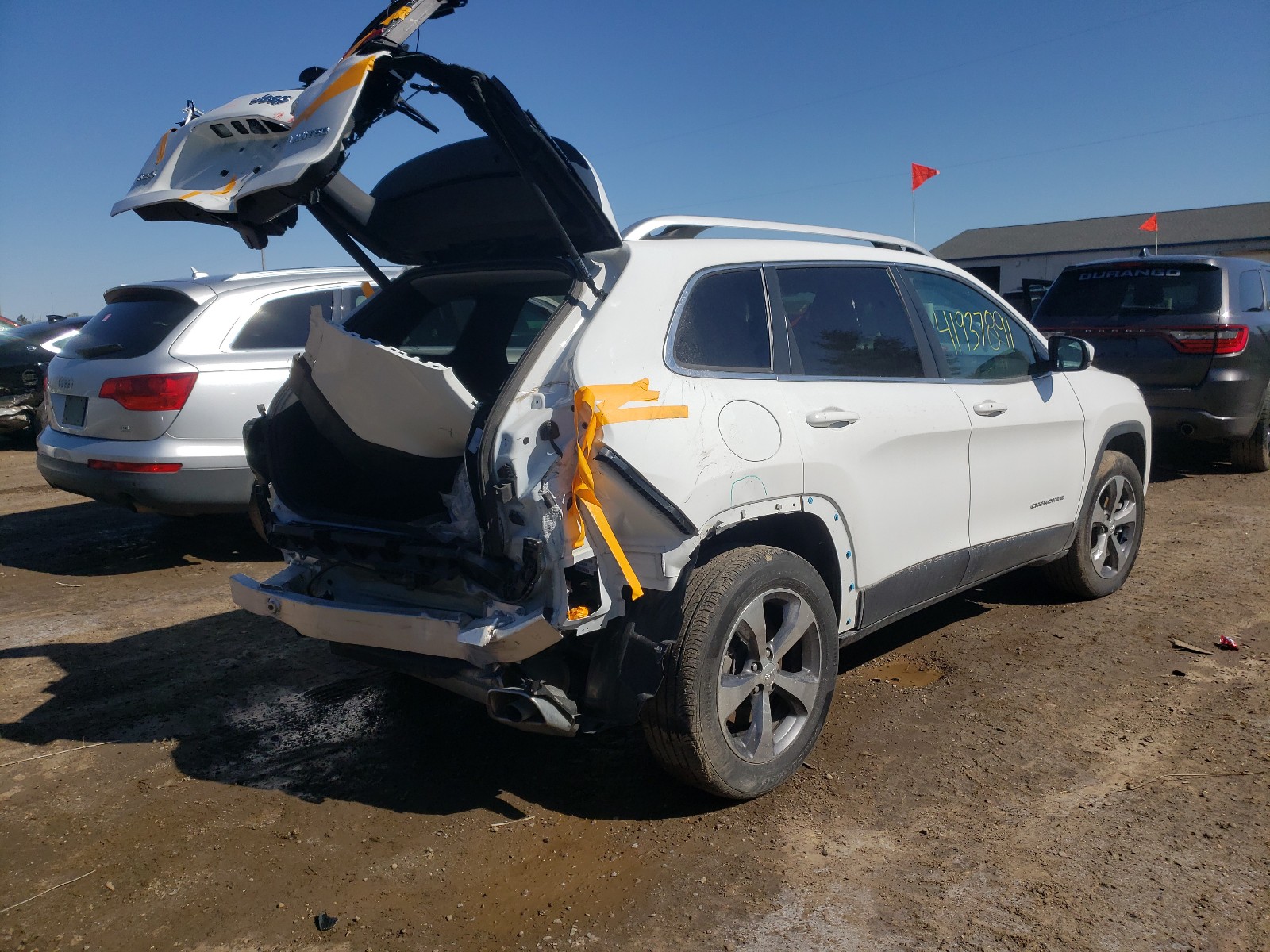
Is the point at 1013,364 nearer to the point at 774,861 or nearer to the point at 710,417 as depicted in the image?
the point at 710,417

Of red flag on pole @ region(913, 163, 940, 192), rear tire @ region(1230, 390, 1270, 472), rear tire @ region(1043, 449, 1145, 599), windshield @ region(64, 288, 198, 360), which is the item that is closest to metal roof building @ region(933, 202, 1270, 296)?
red flag on pole @ region(913, 163, 940, 192)

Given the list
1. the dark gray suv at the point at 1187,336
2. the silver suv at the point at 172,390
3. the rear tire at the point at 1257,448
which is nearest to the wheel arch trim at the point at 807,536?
the silver suv at the point at 172,390

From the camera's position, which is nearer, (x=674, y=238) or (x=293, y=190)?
(x=293, y=190)

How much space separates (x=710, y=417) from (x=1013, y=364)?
7.79ft

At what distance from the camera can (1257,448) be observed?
898 cm

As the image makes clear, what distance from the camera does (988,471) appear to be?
4.37m

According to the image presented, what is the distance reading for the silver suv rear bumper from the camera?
281 cm

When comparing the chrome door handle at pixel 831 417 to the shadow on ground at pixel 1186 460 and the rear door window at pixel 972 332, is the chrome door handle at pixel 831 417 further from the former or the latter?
the shadow on ground at pixel 1186 460

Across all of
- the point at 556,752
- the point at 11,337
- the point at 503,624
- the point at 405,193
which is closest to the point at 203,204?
the point at 405,193

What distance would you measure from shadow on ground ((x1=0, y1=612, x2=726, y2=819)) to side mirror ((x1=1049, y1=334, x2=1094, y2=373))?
9.45 ft

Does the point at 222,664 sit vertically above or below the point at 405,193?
below

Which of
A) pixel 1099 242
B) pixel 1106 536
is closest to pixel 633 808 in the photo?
pixel 1106 536

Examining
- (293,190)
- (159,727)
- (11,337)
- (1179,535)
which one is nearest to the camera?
(293,190)

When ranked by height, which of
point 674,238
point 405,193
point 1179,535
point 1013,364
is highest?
point 405,193
